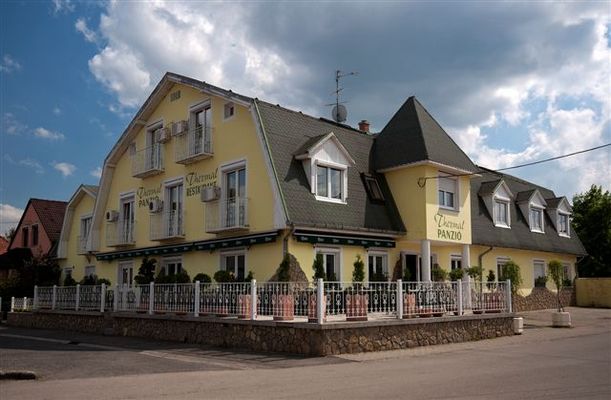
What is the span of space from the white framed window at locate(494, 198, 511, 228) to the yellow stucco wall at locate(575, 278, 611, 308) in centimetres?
857

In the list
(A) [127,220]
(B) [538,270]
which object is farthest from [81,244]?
(B) [538,270]

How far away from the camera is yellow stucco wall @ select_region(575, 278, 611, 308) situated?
112 ft

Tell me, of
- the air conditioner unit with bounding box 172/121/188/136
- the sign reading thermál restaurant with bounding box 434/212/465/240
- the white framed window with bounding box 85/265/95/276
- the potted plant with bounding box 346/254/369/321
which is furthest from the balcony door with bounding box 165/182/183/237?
the potted plant with bounding box 346/254/369/321

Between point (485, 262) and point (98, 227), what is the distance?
18.6 metres

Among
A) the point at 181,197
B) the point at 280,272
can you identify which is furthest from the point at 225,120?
the point at 280,272

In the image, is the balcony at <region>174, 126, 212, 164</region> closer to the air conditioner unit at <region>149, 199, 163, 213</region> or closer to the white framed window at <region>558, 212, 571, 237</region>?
the air conditioner unit at <region>149, 199, 163, 213</region>

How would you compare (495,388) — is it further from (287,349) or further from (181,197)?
(181,197)

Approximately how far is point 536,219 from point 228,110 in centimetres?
1929

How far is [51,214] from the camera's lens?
38375mm

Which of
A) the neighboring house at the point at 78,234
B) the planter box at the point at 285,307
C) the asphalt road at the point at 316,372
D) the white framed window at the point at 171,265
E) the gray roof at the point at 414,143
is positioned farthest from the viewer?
the neighboring house at the point at 78,234

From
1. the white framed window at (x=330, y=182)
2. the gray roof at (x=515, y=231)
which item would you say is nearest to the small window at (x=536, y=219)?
the gray roof at (x=515, y=231)

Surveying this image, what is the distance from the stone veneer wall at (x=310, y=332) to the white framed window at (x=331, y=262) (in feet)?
14.1

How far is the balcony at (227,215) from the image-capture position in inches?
821

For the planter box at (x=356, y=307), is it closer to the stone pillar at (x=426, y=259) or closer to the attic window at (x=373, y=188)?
the stone pillar at (x=426, y=259)
